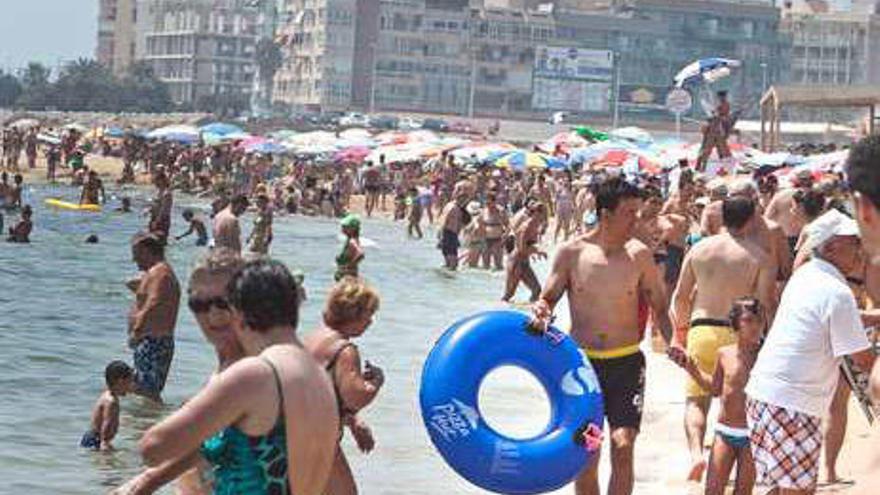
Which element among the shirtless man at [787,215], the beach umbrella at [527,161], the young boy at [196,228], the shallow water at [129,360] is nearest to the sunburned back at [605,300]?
the shallow water at [129,360]

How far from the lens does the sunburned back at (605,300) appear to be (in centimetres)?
738

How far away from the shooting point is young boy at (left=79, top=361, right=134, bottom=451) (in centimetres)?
1052

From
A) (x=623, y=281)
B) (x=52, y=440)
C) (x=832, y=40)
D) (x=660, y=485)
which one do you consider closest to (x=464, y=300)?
(x=52, y=440)

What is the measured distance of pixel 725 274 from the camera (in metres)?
8.12

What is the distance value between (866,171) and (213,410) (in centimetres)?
144

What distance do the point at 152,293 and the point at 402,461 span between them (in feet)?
5.19

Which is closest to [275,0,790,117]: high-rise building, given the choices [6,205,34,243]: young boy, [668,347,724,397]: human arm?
[6,205,34,243]: young boy

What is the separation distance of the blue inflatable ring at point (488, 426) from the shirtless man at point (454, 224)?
2000 cm

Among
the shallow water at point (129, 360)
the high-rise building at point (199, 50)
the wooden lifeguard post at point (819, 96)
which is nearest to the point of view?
the shallow water at point (129, 360)

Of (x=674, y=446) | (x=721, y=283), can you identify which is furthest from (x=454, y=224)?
(x=721, y=283)

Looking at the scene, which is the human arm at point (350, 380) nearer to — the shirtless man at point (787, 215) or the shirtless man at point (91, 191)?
the shirtless man at point (787, 215)

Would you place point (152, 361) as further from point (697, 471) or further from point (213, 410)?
point (213, 410)

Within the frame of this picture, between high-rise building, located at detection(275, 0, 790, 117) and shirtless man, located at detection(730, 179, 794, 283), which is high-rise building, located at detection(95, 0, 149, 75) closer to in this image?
high-rise building, located at detection(275, 0, 790, 117)

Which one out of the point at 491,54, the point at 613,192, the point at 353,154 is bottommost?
the point at 353,154
